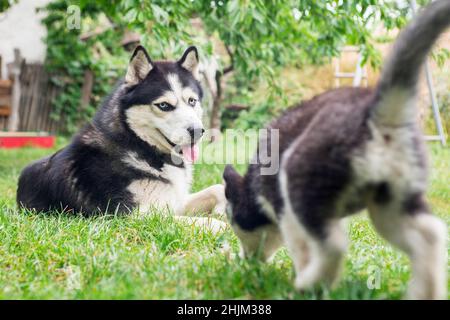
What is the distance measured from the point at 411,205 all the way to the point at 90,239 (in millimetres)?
1988

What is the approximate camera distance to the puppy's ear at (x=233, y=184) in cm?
272

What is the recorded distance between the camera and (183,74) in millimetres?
4184

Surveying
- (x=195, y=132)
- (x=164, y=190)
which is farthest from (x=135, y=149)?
(x=195, y=132)

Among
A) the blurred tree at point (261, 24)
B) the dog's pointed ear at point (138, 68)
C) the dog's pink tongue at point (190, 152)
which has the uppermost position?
the blurred tree at point (261, 24)

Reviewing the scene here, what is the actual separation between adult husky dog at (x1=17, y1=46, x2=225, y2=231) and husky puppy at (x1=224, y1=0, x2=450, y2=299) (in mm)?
2057

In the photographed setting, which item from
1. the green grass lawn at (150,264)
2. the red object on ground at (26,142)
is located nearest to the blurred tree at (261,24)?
the green grass lawn at (150,264)

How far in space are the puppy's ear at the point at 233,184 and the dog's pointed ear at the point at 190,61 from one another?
1.62 meters

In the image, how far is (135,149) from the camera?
414 cm

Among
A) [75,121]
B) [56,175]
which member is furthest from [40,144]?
[56,175]

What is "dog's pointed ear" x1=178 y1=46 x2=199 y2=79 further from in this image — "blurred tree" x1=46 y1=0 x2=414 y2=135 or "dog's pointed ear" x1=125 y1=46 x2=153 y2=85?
"blurred tree" x1=46 y1=0 x2=414 y2=135

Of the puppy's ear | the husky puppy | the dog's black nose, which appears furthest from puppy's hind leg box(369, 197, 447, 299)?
the dog's black nose

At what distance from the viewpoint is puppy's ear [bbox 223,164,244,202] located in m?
2.72

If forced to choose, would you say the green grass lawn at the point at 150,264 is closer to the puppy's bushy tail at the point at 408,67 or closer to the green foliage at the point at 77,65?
the puppy's bushy tail at the point at 408,67
